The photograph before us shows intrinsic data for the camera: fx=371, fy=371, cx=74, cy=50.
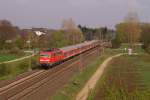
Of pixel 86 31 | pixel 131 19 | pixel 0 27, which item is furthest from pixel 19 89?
pixel 86 31

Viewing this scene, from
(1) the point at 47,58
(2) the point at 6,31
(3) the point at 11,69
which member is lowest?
(3) the point at 11,69

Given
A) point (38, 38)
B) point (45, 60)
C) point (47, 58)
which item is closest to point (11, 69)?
point (45, 60)

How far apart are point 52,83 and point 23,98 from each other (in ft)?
29.2

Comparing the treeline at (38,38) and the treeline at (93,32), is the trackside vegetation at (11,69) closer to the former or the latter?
the treeline at (38,38)

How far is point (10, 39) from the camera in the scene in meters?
111

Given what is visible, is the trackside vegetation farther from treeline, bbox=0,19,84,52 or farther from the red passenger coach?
treeline, bbox=0,19,84,52

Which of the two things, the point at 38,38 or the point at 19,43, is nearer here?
the point at 38,38

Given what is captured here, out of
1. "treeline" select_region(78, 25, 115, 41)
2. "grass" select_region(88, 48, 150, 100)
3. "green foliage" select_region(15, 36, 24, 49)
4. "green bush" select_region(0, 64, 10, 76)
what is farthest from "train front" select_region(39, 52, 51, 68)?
"treeline" select_region(78, 25, 115, 41)

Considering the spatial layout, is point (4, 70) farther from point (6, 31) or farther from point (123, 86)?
point (6, 31)

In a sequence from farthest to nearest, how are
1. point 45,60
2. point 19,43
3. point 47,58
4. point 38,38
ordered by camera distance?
point 19,43 < point 38,38 < point 47,58 < point 45,60

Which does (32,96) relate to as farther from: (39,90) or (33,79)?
(33,79)

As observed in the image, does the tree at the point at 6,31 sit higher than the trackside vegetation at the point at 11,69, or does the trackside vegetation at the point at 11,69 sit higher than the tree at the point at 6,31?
the tree at the point at 6,31

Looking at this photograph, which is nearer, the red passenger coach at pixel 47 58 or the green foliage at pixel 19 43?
the red passenger coach at pixel 47 58

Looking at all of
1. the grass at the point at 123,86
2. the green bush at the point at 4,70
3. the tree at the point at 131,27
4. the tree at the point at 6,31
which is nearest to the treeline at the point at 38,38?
the tree at the point at 6,31
